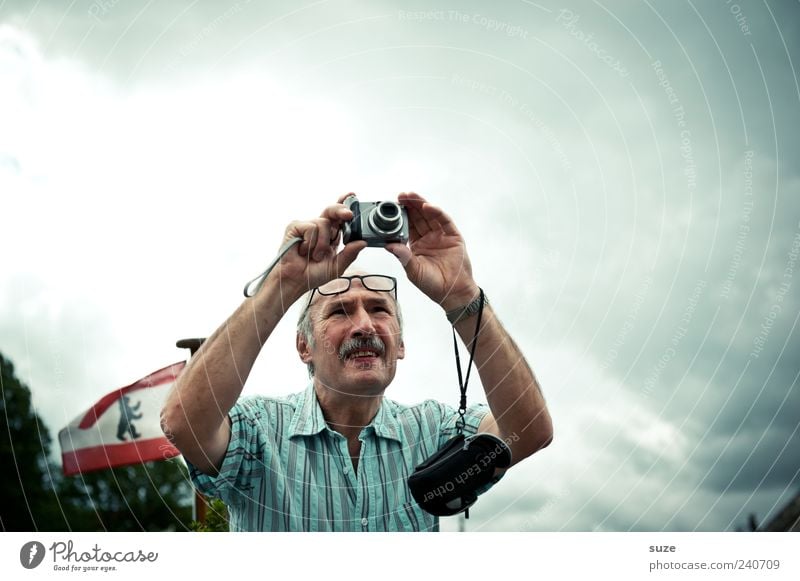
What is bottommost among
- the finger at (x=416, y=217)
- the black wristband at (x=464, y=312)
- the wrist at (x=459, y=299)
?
the black wristband at (x=464, y=312)

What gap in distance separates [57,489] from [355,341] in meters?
6.11

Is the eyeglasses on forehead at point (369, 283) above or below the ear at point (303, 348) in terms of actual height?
above

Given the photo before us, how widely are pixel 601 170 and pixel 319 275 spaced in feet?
3.71

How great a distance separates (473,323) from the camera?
6.63ft

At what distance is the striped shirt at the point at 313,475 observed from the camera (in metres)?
2.07

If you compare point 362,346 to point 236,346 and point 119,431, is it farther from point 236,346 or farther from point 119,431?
point 119,431

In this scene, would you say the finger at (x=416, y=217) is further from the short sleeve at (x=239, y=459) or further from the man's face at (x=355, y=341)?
the short sleeve at (x=239, y=459)

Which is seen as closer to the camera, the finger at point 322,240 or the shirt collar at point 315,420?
the finger at point 322,240

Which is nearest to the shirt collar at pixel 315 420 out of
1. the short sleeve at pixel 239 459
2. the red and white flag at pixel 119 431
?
the short sleeve at pixel 239 459

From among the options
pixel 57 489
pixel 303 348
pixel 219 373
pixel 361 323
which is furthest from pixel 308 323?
pixel 57 489

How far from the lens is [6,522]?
690cm

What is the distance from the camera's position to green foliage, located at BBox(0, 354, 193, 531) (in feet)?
17.5
